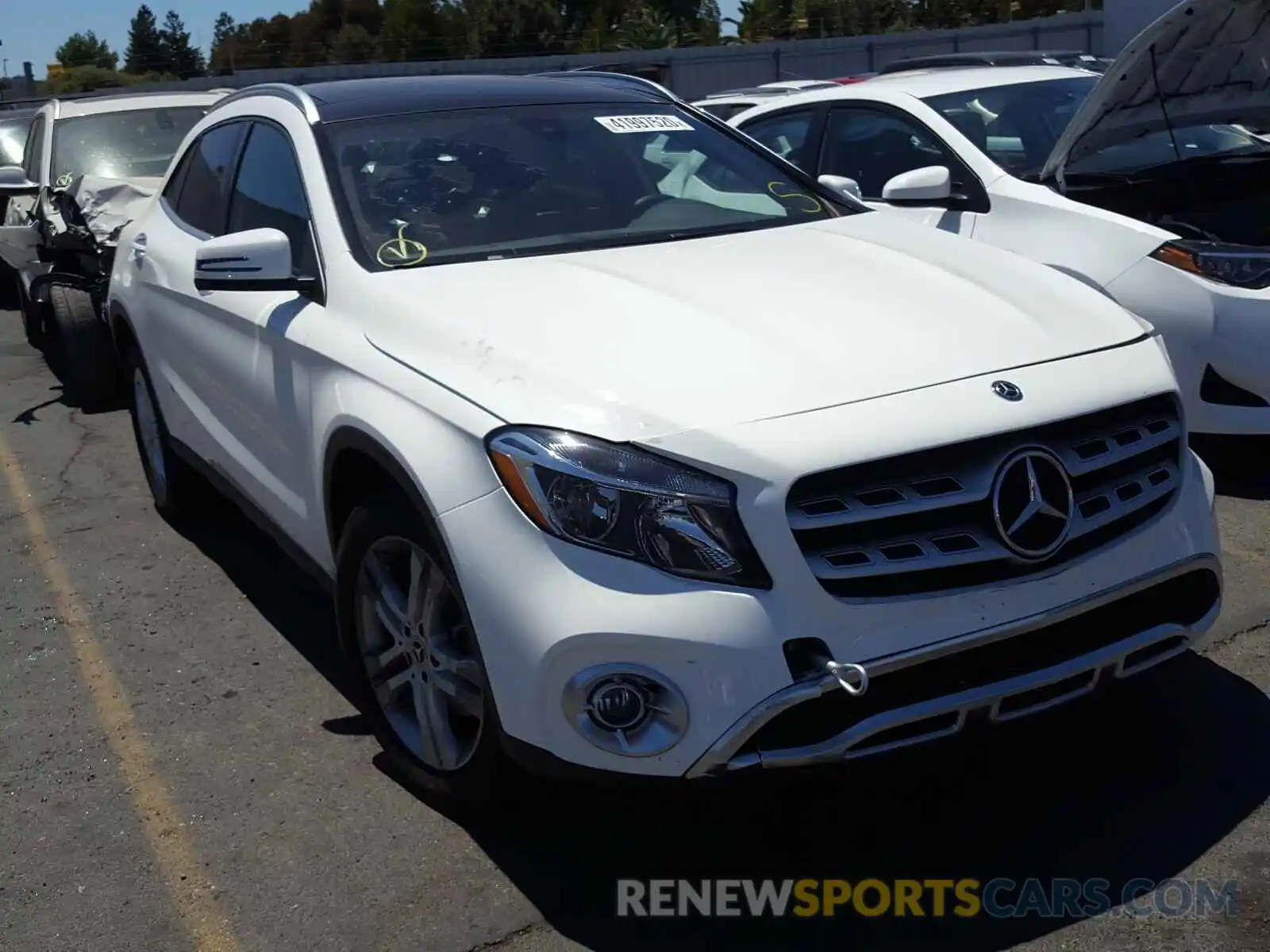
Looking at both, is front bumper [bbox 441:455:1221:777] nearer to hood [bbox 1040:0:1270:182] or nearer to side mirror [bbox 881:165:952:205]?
side mirror [bbox 881:165:952:205]


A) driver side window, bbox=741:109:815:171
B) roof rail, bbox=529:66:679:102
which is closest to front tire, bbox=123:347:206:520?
roof rail, bbox=529:66:679:102

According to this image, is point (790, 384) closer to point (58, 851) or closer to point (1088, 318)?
point (1088, 318)

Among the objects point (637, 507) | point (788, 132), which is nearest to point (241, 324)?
point (637, 507)

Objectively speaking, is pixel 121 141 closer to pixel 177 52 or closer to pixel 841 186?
pixel 841 186

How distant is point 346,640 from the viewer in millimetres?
3738

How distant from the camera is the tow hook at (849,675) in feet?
8.99

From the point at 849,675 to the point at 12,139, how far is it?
13.1m

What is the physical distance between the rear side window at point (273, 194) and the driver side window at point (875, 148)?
3.28m

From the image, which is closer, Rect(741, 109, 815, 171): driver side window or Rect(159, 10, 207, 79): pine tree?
Rect(741, 109, 815, 171): driver side window

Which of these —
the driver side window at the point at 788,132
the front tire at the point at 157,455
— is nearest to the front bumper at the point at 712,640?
the front tire at the point at 157,455

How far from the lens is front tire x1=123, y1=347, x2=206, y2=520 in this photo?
5.70 m

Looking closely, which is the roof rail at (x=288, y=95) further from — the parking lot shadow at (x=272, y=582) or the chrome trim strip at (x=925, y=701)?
the chrome trim strip at (x=925, y=701)

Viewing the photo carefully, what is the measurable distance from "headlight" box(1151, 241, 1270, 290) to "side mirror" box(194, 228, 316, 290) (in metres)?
3.41

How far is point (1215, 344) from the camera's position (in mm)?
5340
